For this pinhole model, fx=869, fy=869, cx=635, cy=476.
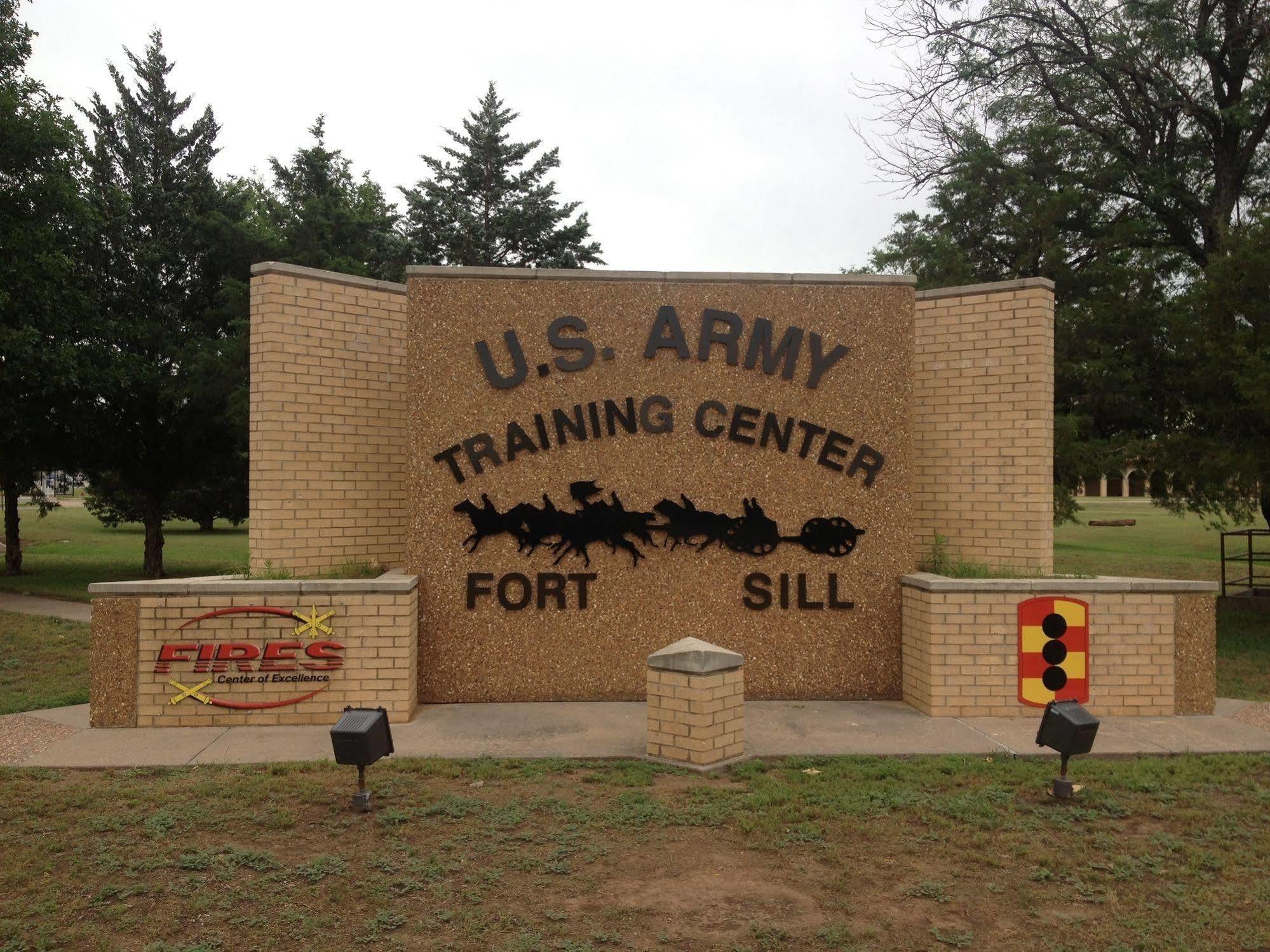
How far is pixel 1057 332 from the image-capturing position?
14047 millimetres

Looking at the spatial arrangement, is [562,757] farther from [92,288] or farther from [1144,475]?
[92,288]

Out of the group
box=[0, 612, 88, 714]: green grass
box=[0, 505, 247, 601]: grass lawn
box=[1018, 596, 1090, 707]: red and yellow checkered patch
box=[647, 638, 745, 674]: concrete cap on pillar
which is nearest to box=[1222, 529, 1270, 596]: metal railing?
box=[1018, 596, 1090, 707]: red and yellow checkered patch

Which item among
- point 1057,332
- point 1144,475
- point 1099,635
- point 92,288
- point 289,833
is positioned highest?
point 92,288

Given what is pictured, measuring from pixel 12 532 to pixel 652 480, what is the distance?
802 inches

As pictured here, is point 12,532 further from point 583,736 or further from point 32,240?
point 583,736

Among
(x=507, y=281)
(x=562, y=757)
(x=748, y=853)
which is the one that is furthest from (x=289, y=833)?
(x=507, y=281)

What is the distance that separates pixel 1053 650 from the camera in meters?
7.66

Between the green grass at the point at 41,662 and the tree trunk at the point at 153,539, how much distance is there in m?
5.49

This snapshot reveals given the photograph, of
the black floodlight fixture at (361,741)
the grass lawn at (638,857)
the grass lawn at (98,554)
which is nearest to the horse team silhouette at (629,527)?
the grass lawn at (638,857)

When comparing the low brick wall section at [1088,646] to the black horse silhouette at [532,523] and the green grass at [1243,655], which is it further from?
the black horse silhouette at [532,523]

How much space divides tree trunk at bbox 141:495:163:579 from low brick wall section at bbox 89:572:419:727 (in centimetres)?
1353

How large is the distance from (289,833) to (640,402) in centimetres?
475

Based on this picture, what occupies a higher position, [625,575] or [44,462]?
[44,462]

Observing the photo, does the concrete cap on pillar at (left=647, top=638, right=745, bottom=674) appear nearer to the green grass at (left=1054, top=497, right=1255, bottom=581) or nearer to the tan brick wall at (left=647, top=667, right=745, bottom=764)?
the tan brick wall at (left=647, top=667, right=745, bottom=764)
